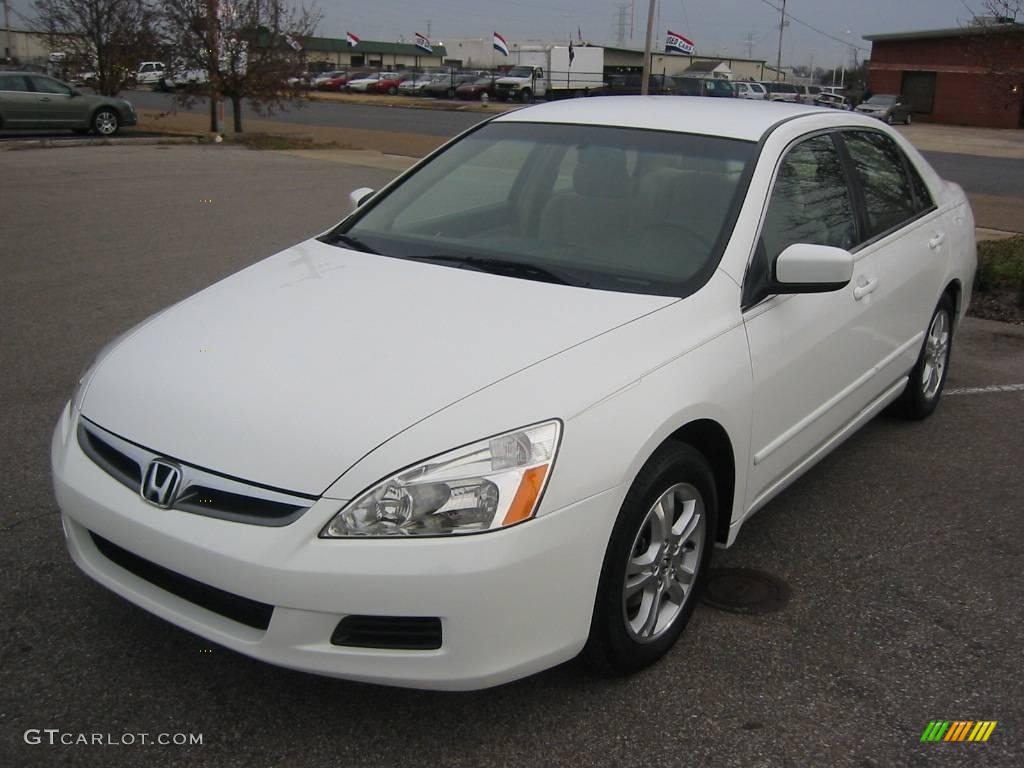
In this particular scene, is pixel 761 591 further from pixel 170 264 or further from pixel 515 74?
pixel 515 74

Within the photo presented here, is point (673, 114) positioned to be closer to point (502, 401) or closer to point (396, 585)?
point (502, 401)

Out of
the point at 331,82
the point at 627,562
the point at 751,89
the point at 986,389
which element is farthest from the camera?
the point at 331,82

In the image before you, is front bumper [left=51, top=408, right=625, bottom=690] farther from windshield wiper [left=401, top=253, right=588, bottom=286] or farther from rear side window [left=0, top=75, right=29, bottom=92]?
rear side window [left=0, top=75, right=29, bottom=92]

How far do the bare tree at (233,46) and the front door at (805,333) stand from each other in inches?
803

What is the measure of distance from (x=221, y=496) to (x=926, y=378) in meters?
4.00

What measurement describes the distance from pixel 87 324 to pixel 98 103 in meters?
19.0

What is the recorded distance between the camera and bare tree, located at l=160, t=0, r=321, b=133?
2209cm

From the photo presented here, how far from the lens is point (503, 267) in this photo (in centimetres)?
362

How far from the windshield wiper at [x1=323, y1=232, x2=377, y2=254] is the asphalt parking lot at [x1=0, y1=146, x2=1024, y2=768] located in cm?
152

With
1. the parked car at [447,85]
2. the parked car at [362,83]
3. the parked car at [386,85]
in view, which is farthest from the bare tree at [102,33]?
the parked car at [362,83]

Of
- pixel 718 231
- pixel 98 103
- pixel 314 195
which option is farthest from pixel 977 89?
pixel 718 231

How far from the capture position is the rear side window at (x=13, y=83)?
74.4 ft

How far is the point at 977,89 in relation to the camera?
48.6 meters

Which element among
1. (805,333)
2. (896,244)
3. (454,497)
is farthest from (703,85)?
(454,497)
